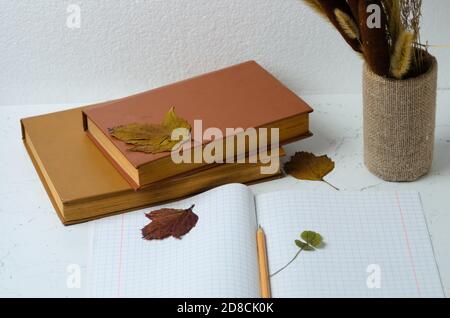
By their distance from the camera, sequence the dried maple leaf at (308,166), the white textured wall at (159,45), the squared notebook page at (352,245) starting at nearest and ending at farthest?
the squared notebook page at (352,245)
the dried maple leaf at (308,166)
the white textured wall at (159,45)

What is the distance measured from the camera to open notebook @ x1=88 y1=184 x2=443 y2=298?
108 cm

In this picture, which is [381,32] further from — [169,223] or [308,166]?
[169,223]

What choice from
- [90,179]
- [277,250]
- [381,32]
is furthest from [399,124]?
[90,179]

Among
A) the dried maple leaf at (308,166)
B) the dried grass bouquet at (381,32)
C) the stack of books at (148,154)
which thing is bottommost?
the dried maple leaf at (308,166)

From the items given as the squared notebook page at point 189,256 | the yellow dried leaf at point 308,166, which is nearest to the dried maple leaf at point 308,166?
the yellow dried leaf at point 308,166

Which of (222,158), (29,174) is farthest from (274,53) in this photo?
(29,174)

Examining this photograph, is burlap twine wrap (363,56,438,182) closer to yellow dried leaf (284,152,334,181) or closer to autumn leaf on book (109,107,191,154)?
yellow dried leaf (284,152,334,181)

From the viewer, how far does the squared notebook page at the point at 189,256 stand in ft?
3.56

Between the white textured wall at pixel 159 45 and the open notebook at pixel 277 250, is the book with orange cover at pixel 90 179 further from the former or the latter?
the white textured wall at pixel 159 45

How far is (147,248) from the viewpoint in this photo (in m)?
1.16

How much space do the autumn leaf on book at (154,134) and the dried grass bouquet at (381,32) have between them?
9.6 inches

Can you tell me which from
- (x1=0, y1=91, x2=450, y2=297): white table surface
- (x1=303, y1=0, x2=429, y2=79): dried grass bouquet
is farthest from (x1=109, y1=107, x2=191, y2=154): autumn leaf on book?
(x1=303, y1=0, x2=429, y2=79): dried grass bouquet

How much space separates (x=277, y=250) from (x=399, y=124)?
0.81ft

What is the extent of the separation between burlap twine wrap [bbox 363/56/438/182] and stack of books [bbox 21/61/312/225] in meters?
0.10
